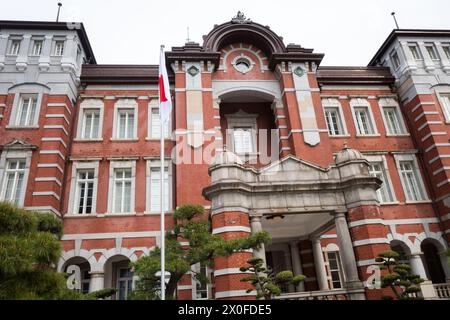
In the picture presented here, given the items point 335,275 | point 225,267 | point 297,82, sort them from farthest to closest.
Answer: point 297,82, point 335,275, point 225,267

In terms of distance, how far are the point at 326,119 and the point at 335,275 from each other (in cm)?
729

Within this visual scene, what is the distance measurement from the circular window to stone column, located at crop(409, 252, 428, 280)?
437 inches

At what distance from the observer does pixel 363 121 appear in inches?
648

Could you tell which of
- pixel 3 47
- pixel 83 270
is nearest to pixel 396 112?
pixel 83 270

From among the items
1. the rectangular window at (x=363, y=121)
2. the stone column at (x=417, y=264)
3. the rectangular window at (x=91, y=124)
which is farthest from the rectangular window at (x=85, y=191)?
the stone column at (x=417, y=264)

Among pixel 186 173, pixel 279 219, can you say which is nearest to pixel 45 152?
pixel 186 173

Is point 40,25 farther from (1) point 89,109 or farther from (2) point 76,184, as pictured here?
(2) point 76,184

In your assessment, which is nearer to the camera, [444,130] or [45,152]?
[45,152]

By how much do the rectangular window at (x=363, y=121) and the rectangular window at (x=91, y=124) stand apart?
1236cm

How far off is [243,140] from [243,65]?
3850mm

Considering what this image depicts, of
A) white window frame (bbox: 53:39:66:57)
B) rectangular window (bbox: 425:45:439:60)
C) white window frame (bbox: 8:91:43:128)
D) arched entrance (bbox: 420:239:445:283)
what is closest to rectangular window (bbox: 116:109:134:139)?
white window frame (bbox: 8:91:43:128)

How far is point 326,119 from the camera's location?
16.0 metres

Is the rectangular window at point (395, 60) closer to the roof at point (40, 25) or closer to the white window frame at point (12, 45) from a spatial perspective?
the roof at point (40, 25)

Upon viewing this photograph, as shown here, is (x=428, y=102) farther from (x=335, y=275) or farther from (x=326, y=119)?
(x=335, y=275)
